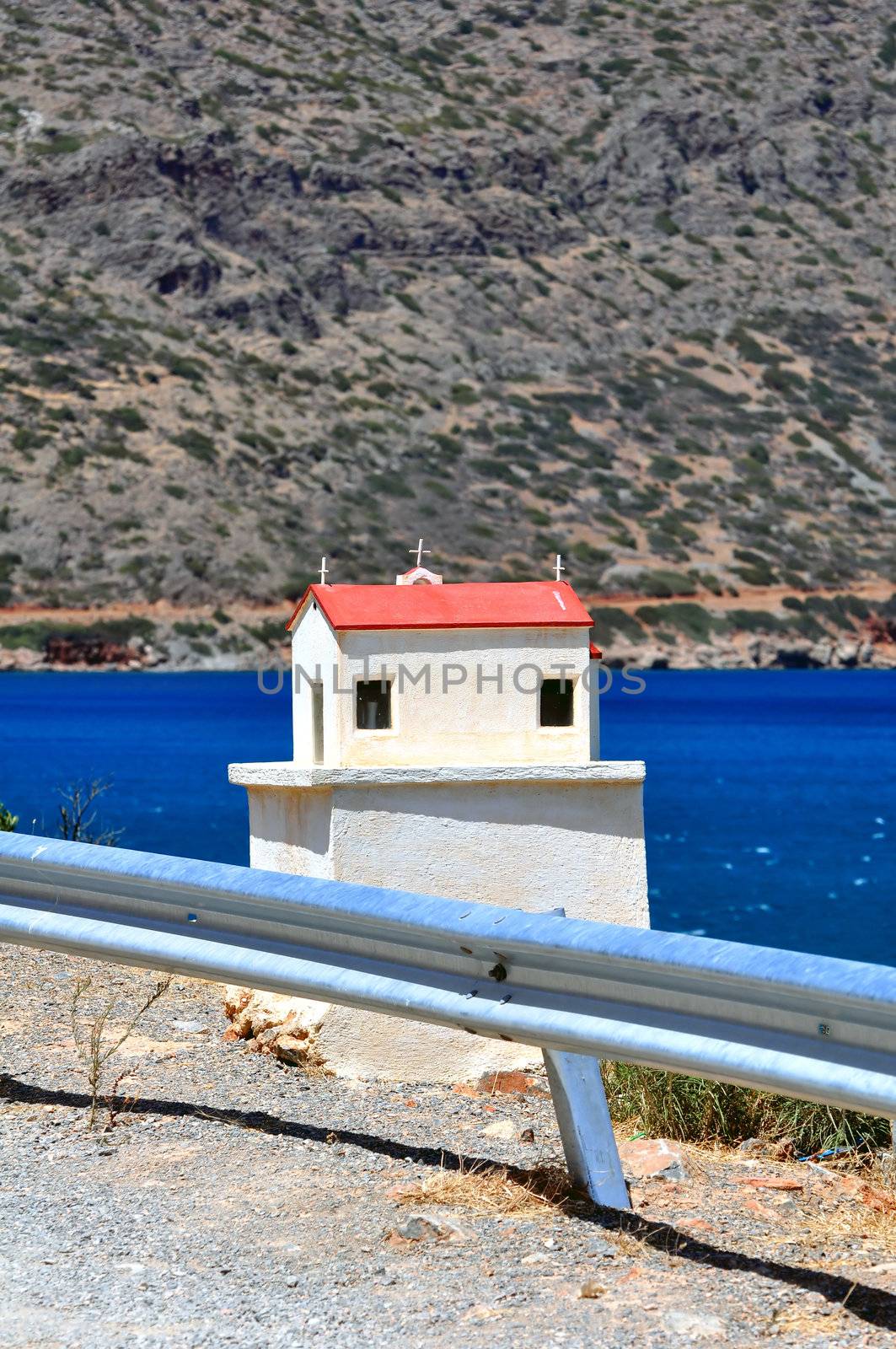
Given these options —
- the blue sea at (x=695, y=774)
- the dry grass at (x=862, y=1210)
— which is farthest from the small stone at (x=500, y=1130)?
the blue sea at (x=695, y=774)

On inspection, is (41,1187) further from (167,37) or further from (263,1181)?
(167,37)

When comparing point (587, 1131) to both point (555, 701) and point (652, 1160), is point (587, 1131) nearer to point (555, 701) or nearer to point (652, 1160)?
point (652, 1160)

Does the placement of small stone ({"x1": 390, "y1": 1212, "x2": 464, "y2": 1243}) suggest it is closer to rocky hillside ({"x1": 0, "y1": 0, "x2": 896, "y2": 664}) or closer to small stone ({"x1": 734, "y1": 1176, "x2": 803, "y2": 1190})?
small stone ({"x1": 734, "y1": 1176, "x2": 803, "y2": 1190})

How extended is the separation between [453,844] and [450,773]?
25 centimetres

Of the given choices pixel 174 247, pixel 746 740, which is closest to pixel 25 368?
pixel 174 247

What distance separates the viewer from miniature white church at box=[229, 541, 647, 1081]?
6180mm

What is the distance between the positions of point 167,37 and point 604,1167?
9991cm

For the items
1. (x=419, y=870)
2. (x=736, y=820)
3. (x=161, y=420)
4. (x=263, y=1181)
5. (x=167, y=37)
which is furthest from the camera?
(x=167, y=37)

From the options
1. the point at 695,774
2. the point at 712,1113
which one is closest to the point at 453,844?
the point at 712,1113

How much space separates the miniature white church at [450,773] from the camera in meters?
6.18

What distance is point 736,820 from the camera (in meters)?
36.0

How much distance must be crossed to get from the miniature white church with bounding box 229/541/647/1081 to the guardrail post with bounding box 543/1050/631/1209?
1.99 metres

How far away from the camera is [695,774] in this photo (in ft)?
146

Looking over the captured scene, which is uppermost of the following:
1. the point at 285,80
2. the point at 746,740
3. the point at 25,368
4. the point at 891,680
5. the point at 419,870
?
the point at 419,870
